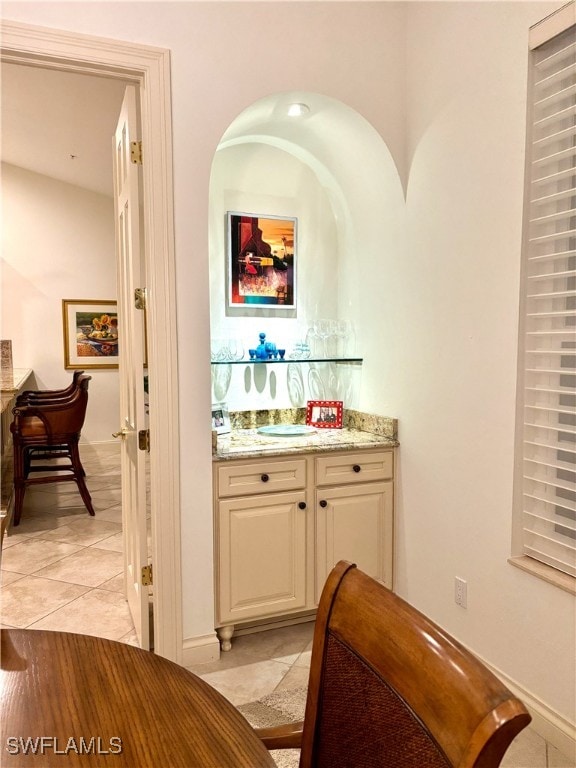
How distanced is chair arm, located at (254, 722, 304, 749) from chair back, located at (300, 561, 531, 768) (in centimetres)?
2

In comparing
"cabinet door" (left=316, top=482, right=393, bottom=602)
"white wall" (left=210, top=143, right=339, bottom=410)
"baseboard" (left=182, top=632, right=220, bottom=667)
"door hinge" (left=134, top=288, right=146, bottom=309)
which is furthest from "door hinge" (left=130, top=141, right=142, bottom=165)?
"baseboard" (left=182, top=632, right=220, bottom=667)

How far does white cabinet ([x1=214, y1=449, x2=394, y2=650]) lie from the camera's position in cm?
248

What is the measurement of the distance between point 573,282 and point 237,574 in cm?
177

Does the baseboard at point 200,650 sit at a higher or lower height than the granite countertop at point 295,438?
lower

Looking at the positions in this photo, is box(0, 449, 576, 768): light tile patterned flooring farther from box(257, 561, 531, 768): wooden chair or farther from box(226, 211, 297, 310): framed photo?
box(226, 211, 297, 310): framed photo

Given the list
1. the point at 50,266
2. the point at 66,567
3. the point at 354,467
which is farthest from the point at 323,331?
the point at 50,266

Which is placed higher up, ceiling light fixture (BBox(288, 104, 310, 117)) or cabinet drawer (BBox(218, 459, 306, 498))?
ceiling light fixture (BBox(288, 104, 310, 117))

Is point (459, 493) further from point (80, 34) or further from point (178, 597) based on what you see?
point (80, 34)

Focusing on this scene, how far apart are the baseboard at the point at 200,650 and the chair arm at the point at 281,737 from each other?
1487 mm

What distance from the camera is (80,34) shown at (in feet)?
6.71

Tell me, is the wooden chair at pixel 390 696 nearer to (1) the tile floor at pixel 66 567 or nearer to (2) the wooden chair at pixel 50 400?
(1) the tile floor at pixel 66 567

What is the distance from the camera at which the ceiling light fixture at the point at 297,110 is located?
2.63 metres

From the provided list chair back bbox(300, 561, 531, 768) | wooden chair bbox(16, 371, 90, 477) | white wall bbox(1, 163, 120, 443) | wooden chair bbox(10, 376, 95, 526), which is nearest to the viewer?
chair back bbox(300, 561, 531, 768)

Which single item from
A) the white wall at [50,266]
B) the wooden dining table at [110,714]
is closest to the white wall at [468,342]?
the wooden dining table at [110,714]
